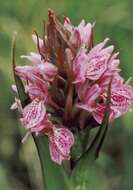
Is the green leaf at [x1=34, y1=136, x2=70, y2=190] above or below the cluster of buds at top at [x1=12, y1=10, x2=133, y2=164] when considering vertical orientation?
below

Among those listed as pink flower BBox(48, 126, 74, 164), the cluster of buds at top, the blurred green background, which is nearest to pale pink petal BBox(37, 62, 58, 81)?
the cluster of buds at top

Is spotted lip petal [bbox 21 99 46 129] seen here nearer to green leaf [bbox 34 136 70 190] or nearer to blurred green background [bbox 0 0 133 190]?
green leaf [bbox 34 136 70 190]

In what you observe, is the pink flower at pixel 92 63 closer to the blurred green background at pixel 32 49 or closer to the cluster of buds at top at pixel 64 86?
the cluster of buds at top at pixel 64 86

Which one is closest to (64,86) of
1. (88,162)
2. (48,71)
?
(48,71)

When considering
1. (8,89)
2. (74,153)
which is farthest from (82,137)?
(8,89)

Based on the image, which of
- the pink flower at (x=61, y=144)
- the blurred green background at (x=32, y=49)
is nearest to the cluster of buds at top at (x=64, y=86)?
the pink flower at (x=61, y=144)

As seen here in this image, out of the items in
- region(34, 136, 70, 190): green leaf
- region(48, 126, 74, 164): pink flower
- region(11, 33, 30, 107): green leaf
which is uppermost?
region(11, 33, 30, 107): green leaf

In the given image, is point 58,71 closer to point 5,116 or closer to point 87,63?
point 87,63
